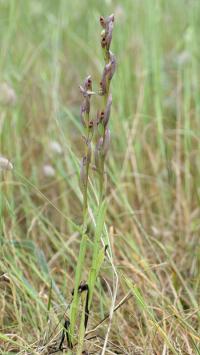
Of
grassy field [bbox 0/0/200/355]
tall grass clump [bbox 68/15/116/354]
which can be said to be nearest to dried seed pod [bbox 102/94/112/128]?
tall grass clump [bbox 68/15/116/354]

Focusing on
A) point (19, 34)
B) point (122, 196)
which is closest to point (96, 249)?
point (122, 196)

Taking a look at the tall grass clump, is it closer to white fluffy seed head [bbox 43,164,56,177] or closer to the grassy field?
the grassy field

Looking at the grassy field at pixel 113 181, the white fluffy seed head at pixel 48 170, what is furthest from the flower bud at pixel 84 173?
the white fluffy seed head at pixel 48 170

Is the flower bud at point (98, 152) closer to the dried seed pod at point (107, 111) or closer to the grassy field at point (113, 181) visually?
the dried seed pod at point (107, 111)

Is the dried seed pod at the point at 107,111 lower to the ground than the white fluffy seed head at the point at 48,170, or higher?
higher

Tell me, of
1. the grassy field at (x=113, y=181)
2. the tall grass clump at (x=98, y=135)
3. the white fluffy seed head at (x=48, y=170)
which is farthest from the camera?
the white fluffy seed head at (x=48, y=170)

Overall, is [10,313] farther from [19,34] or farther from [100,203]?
[19,34]

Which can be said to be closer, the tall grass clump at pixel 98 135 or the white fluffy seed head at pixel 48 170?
the tall grass clump at pixel 98 135

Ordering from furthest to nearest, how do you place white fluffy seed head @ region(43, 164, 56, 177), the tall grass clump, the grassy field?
white fluffy seed head @ region(43, 164, 56, 177)
the grassy field
the tall grass clump

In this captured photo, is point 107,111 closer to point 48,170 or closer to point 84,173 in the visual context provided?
point 84,173
